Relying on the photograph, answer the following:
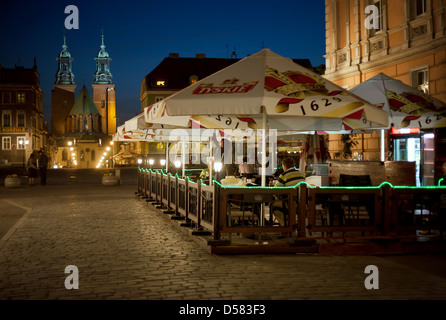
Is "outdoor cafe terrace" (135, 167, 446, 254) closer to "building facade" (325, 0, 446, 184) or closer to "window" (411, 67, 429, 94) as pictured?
"building facade" (325, 0, 446, 184)

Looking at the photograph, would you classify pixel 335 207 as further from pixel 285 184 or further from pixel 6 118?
pixel 6 118

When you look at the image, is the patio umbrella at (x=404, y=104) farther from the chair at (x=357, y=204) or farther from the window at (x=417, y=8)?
the window at (x=417, y=8)

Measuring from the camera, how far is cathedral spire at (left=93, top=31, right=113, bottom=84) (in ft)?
374

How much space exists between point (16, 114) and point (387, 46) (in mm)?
71543

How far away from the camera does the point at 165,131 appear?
56.2 ft

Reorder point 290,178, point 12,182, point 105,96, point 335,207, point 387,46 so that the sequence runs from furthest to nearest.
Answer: point 105,96 → point 12,182 → point 387,46 → point 290,178 → point 335,207

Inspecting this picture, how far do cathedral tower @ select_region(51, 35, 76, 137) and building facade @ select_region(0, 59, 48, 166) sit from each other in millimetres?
29252

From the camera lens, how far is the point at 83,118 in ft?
335

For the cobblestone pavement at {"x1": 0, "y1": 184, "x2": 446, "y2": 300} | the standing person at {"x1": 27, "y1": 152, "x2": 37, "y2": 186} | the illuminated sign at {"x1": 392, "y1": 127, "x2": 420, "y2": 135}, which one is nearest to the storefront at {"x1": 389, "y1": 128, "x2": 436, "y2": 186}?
the illuminated sign at {"x1": 392, "y1": 127, "x2": 420, "y2": 135}

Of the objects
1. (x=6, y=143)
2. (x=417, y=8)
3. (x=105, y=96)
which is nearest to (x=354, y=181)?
(x=417, y=8)

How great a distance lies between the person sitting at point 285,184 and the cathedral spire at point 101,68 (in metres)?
109
